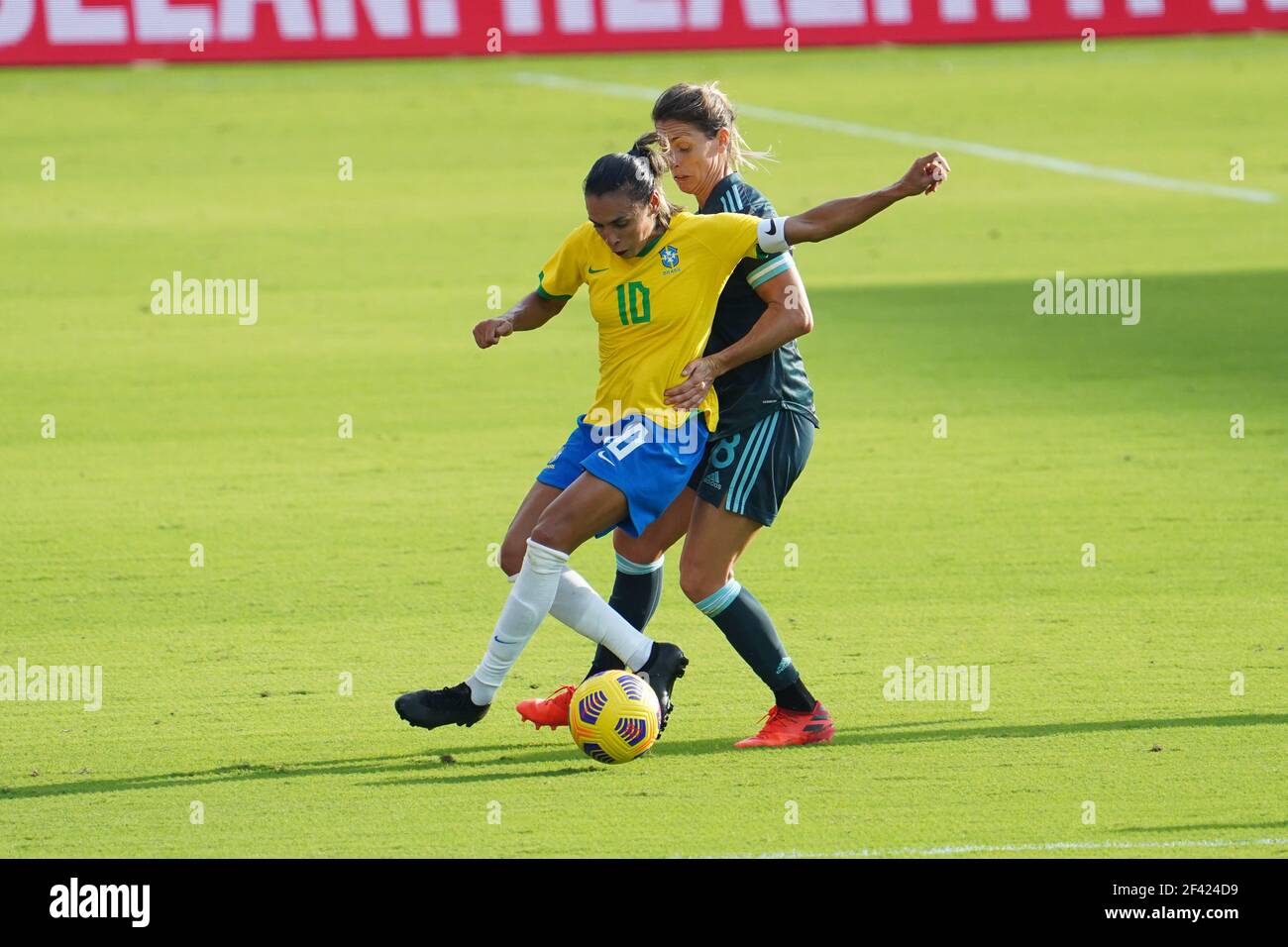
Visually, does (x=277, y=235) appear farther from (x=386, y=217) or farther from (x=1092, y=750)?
(x=1092, y=750)

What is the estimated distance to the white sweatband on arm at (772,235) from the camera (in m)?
7.09

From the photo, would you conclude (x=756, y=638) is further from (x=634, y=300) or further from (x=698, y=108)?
(x=698, y=108)

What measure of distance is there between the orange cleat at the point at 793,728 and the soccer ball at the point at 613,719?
0.46 meters

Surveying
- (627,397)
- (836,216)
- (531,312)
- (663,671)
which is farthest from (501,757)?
(836,216)

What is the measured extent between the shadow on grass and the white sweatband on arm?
1840mm

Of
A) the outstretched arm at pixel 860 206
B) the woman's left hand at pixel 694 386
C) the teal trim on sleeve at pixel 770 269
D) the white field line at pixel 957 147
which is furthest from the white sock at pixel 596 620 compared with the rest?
the white field line at pixel 957 147

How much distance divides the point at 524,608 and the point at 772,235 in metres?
1.59

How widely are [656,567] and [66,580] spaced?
367cm

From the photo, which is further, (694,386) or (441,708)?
(441,708)

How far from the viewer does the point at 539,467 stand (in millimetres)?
12367

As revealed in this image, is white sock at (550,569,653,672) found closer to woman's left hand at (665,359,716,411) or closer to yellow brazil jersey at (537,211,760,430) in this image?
yellow brazil jersey at (537,211,760,430)

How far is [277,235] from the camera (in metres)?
19.7

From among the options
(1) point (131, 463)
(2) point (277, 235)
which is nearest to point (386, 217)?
(2) point (277, 235)

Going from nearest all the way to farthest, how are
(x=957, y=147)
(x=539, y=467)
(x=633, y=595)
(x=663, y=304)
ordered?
(x=663, y=304) < (x=633, y=595) < (x=539, y=467) < (x=957, y=147)
